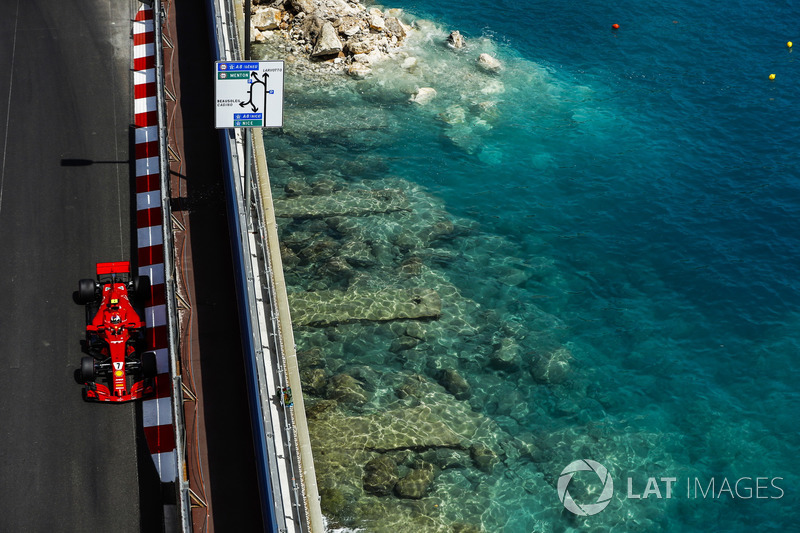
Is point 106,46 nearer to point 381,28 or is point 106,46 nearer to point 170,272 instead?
point 170,272

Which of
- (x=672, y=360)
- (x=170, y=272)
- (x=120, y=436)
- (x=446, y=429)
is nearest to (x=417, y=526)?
(x=446, y=429)

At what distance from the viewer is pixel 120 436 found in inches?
803

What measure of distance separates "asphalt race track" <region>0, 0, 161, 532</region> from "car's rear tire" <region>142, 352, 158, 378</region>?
1131 mm

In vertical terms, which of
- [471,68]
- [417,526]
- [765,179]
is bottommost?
[417,526]

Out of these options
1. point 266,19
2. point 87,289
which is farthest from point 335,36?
point 87,289

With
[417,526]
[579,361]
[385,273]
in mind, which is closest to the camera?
[417,526]

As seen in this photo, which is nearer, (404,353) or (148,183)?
(148,183)

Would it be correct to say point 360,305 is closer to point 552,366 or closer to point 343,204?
point 343,204

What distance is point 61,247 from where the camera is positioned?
24.6 metres

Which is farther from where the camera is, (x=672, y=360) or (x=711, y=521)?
(x=672, y=360)

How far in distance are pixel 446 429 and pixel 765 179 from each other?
1101 inches

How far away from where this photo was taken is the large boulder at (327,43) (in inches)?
1826

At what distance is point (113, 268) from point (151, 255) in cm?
168

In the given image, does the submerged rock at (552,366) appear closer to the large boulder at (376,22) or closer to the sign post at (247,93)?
the sign post at (247,93)
